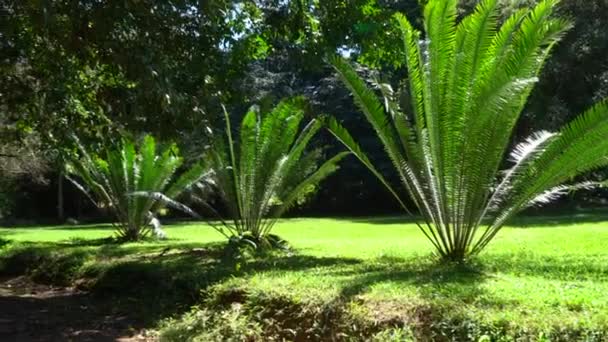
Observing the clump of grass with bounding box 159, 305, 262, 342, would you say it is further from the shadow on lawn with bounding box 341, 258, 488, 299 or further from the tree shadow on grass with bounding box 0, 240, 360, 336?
the shadow on lawn with bounding box 341, 258, 488, 299

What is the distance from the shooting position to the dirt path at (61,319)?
8289 mm

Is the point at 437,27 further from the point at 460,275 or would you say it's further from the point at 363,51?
the point at 460,275

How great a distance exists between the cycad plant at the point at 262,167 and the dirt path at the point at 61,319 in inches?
118

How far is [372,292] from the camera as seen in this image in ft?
21.2

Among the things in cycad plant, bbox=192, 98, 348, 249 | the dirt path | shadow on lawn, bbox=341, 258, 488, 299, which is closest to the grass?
shadow on lawn, bbox=341, 258, 488, 299

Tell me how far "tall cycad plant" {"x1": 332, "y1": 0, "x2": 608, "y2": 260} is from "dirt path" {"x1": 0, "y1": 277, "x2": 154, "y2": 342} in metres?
3.74

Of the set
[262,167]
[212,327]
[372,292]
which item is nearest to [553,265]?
[372,292]

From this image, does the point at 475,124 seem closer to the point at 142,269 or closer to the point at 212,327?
the point at 212,327

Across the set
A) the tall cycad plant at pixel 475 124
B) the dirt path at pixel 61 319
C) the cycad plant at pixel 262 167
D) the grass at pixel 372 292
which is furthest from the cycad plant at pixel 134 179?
the tall cycad plant at pixel 475 124

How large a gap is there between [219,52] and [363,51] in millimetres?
2109

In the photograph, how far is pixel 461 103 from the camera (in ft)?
26.2

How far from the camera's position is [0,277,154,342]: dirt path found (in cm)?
829

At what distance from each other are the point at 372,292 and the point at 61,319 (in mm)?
4737

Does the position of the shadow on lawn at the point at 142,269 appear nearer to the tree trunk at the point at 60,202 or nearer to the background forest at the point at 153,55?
the background forest at the point at 153,55
